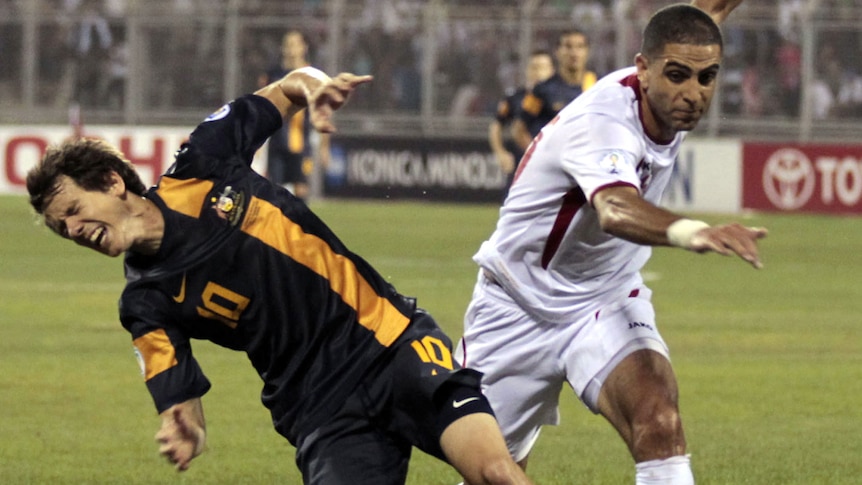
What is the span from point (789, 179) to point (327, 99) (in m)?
21.1

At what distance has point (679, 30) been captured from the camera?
220 inches

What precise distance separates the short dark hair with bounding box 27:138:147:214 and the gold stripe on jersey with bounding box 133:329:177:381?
486mm

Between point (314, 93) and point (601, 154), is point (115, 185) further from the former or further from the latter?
point (601, 154)

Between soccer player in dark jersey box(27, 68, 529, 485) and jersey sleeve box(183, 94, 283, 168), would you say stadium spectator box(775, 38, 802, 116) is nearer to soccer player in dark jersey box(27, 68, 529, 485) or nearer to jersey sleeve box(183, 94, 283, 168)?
jersey sleeve box(183, 94, 283, 168)

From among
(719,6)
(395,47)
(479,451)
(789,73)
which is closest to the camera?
(479,451)

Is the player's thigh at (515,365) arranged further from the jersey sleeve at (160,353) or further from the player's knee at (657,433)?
Answer: the jersey sleeve at (160,353)

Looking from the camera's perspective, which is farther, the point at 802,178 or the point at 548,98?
the point at 802,178

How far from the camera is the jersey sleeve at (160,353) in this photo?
16.9 feet

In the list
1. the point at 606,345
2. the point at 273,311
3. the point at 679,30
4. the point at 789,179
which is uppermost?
the point at 679,30

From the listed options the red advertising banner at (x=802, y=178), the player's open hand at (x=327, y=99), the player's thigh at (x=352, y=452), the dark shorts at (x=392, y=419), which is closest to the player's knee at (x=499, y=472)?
the dark shorts at (x=392, y=419)

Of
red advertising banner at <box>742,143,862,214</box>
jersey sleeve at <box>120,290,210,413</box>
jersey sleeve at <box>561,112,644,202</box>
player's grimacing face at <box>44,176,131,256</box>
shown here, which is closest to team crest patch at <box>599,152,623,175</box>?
jersey sleeve at <box>561,112,644,202</box>

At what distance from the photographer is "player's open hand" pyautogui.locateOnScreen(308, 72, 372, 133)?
5547 mm

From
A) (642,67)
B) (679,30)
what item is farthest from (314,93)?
(679,30)

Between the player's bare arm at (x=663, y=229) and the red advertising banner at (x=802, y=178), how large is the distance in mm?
20810
